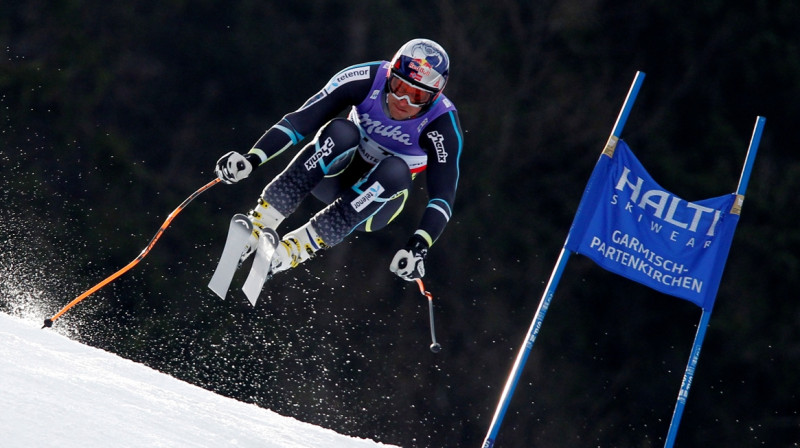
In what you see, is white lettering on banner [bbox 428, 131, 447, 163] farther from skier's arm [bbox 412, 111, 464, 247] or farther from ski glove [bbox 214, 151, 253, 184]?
ski glove [bbox 214, 151, 253, 184]

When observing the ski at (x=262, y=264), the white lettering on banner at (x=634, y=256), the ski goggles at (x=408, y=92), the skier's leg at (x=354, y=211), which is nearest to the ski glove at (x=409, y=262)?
the skier's leg at (x=354, y=211)

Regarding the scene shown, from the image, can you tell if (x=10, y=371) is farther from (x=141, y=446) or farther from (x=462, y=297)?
(x=462, y=297)

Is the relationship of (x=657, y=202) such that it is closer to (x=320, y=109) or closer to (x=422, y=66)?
(x=422, y=66)

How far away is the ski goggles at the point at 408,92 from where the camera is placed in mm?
3922

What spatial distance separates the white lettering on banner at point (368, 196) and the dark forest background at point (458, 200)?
3640mm

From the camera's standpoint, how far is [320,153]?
3.86 metres

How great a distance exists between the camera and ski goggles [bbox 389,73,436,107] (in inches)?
154

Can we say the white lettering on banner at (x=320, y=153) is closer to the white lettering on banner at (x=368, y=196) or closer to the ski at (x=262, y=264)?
the white lettering on banner at (x=368, y=196)

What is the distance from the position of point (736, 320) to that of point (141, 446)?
690cm

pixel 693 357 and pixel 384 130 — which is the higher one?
pixel 384 130

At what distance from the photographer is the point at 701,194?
27.8 feet

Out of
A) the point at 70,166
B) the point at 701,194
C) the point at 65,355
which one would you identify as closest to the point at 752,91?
the point at 701,194

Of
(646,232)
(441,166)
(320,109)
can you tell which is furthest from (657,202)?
(320,109)

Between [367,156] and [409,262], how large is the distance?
24.7 inches
